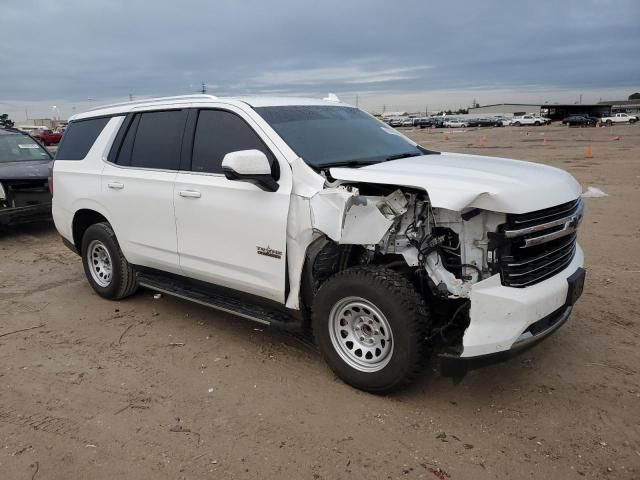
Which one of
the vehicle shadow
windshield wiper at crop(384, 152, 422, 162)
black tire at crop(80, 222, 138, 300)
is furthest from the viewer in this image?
the vehicle shadow

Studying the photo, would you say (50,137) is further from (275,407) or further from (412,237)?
(412,237)

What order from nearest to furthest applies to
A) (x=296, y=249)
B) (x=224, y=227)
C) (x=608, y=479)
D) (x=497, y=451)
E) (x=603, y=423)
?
(x=608, y=479)
(x=497, y=451)
(x=603, y=423)
(x=296, y=249)
(x=224, y=227)

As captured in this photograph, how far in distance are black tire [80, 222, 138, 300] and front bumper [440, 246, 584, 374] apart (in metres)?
3.54

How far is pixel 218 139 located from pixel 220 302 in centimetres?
132

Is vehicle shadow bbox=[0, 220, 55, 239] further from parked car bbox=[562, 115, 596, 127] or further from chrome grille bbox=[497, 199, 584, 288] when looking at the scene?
parked car bbox=[562, 115, 596, 127]

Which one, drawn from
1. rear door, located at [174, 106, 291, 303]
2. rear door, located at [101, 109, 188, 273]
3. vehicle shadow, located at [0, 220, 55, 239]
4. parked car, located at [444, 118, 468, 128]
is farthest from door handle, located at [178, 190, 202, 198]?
parked car, located at [444, 118, 468, 128]

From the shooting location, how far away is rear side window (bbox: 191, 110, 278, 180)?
419 cm

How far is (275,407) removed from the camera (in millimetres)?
3631

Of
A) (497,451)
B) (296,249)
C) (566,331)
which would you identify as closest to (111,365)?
(296,249)

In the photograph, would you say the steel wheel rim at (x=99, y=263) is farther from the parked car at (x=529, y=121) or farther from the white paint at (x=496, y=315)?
the parked car at (x=529, y=121)

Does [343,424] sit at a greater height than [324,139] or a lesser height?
lesser

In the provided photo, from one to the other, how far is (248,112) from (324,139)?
0.62 meters

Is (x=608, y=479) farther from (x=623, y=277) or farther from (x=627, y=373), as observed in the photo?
(x=623, y=277)

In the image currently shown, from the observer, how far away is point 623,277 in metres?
5.97
